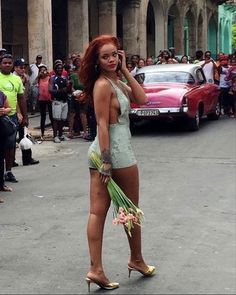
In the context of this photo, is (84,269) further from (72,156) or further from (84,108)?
(84,108)

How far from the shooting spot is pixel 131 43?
95.1 feet

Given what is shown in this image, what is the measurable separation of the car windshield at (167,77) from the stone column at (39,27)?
5.11 m

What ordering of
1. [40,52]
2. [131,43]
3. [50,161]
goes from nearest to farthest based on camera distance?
1. [50,161]
2. [40,52]
3. [131,43]

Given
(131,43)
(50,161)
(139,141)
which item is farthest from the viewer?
(131,43)

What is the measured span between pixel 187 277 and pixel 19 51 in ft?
70.2

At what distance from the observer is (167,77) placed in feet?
52.6

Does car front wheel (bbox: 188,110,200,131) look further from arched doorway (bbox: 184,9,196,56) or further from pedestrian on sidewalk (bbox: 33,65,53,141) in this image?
arched doorway (bbox: 184,9,196,56)

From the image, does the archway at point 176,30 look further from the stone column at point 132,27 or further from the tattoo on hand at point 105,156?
the tattoo on hand at point 105,156

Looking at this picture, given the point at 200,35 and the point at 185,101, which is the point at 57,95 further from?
the point at 200,35

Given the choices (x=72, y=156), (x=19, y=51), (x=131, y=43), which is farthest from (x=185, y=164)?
(x=131, y=43)

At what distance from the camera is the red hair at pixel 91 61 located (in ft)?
15.8

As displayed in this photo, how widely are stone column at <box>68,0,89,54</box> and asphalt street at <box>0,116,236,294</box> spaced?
479 inches

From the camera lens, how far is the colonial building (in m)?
20.2

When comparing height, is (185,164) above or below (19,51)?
below
